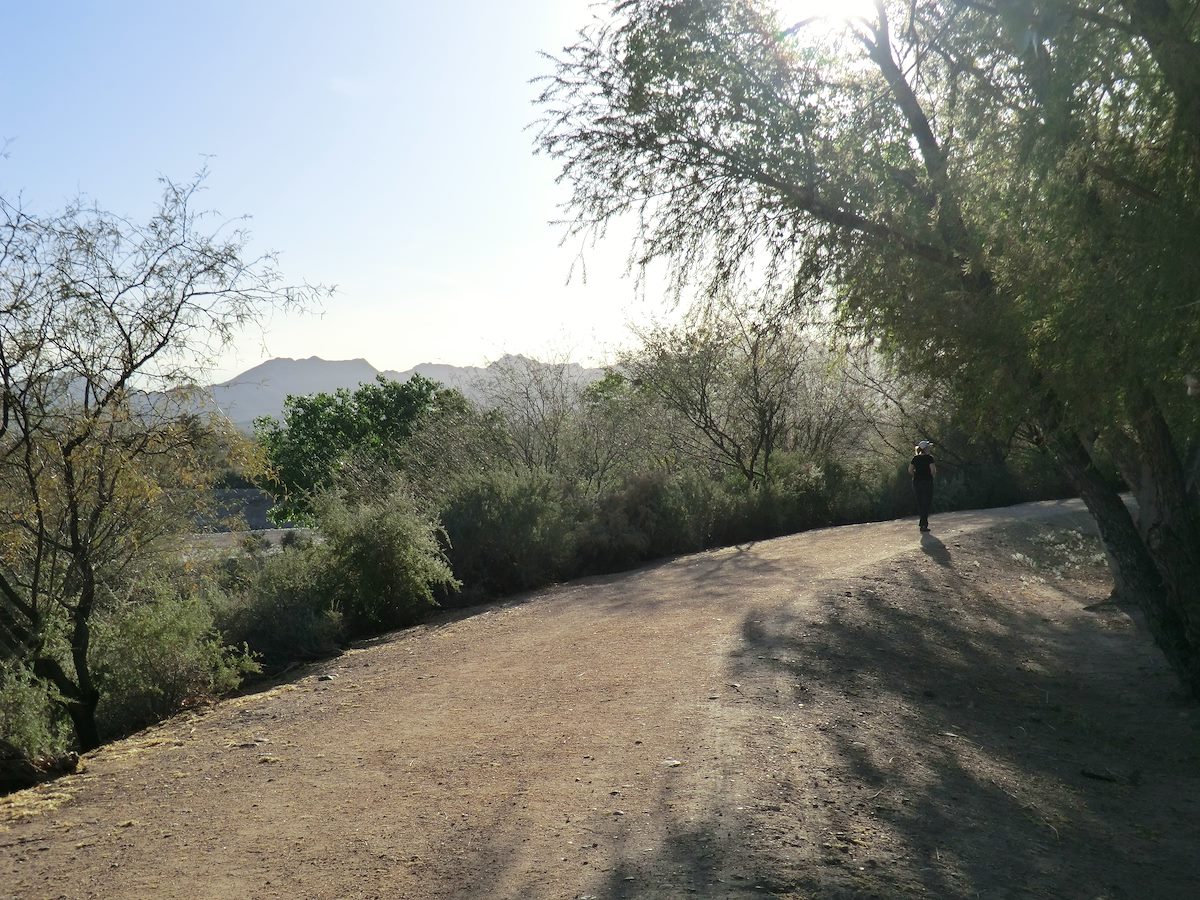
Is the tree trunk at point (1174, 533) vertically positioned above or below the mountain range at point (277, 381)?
below

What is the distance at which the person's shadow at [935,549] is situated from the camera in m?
16.2

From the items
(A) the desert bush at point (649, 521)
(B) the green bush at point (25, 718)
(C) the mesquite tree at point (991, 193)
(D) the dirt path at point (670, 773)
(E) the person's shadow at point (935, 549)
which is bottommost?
(D) the dirt path at point (670, 773)

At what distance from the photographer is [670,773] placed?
634 centimetres

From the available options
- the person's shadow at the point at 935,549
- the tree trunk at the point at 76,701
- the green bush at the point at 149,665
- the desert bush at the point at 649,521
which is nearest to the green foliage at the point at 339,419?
the desert bush at the point at 649,521

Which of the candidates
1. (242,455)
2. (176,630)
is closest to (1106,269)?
(242,455)

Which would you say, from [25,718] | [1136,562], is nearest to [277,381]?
[25,718]

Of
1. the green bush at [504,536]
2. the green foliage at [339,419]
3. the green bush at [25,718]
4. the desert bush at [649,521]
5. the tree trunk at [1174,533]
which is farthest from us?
the green foliage at [339,419]

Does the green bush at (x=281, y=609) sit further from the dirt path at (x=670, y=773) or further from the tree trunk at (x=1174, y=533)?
the tree trunk at (x=1174, y=533)

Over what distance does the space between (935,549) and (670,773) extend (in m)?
11.8

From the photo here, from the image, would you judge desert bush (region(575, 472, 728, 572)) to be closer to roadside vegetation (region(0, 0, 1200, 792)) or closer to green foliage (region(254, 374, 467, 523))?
roadside vegetation (region(0, 0, 1200, 792))

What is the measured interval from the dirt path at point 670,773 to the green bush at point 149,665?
480 mm

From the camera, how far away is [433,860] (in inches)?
205

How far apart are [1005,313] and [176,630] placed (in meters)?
7.63

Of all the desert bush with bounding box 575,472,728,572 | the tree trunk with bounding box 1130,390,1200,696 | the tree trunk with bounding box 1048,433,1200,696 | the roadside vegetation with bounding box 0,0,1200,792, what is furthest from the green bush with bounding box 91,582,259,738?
the desert bush with bounding box 575,472,728,572
